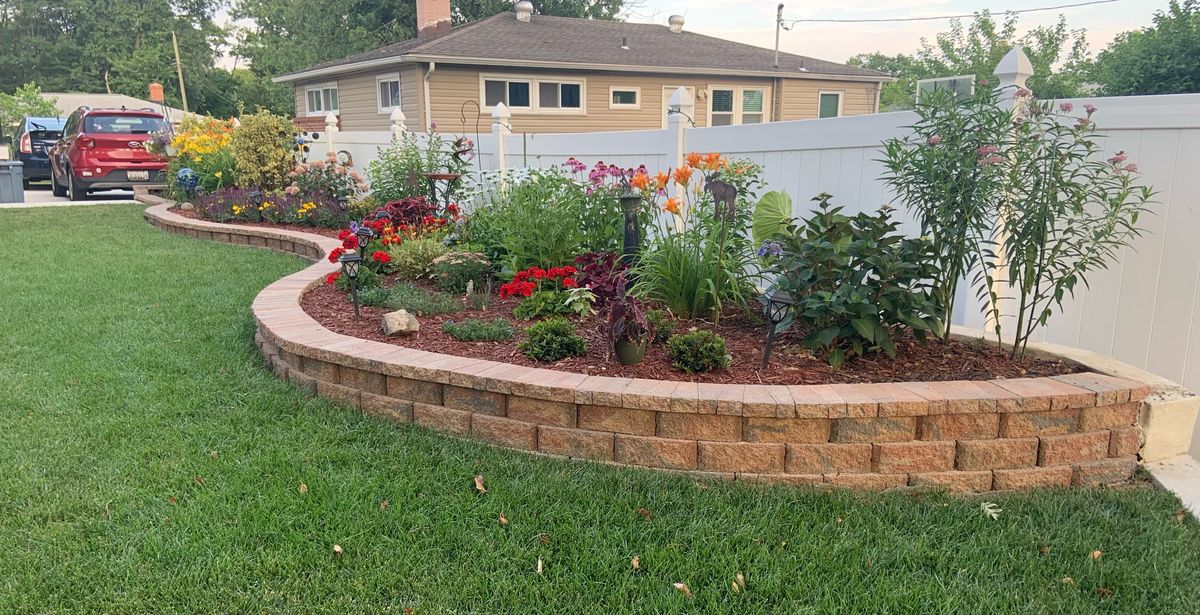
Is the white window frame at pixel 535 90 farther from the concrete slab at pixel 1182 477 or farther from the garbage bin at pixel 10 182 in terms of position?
the concrete slab at pixel 1182 477

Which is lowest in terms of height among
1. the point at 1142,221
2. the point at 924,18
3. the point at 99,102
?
the point at 1142,221

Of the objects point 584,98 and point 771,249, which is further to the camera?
point 584,98

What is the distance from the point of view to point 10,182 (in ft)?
42.9

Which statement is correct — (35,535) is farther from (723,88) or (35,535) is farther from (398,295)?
(723,88)

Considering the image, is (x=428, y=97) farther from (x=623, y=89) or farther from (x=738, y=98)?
(x=738, y=98)

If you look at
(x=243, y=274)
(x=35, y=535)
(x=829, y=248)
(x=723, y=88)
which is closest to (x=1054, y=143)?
(x=829, y=248)

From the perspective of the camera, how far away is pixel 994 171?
3041 mm

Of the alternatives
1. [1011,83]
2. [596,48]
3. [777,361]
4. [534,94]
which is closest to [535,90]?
[534,94]

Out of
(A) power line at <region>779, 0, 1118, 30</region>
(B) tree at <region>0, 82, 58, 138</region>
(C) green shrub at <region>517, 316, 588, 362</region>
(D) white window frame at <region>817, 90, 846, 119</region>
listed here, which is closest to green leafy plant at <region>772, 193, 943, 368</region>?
(C) green shrub at <region>517, 316, 588, 362</region>

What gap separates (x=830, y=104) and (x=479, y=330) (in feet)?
67.5

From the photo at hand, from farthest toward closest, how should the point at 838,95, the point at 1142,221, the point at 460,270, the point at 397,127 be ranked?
the point at 838,95 → the point at 397,127 → the point at 460,270 → the point at 1142,221

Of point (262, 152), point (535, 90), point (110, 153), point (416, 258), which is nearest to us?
point (416, 258)

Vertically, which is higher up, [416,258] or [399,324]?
[416,258]

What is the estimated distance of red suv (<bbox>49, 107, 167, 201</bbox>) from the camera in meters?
12.9
